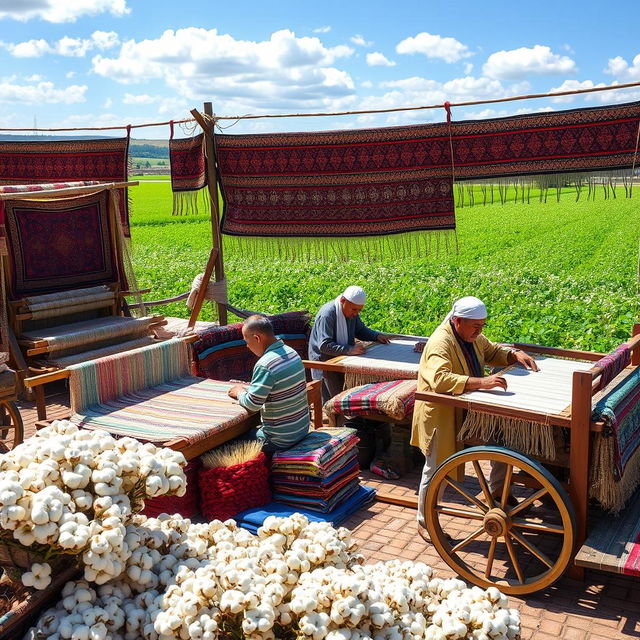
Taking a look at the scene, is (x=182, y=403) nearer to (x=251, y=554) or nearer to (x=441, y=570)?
(x=441, y=570)

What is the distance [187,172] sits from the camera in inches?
351

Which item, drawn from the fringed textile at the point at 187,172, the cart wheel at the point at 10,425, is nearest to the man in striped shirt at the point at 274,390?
the cart wheel at the point at 10,425

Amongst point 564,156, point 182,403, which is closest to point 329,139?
point 564,156

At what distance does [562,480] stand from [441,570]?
3.64ft

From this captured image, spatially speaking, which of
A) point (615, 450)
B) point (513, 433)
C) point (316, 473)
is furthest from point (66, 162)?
point (615, 450)

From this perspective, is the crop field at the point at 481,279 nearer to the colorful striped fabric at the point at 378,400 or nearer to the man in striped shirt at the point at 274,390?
the colorful striped fabric at the point at 378,400

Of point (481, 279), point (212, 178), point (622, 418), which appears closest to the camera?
point (622, 418)

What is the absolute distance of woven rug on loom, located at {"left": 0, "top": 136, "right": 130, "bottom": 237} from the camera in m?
9.59

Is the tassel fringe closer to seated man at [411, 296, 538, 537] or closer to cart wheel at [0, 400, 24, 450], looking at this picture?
seated man at [411, 296, 538, 537]

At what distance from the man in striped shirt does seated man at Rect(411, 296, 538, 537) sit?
0.97 metres

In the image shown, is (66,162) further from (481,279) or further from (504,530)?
(481,279)

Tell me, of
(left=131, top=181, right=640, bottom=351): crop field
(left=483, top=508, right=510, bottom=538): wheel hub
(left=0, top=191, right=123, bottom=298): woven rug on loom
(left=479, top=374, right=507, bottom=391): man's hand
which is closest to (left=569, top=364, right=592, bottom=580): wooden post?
(left=483, top=508, right=510, bottom=538): wheel hub

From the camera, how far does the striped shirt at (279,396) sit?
557 cm

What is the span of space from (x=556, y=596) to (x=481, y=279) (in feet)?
42.3
